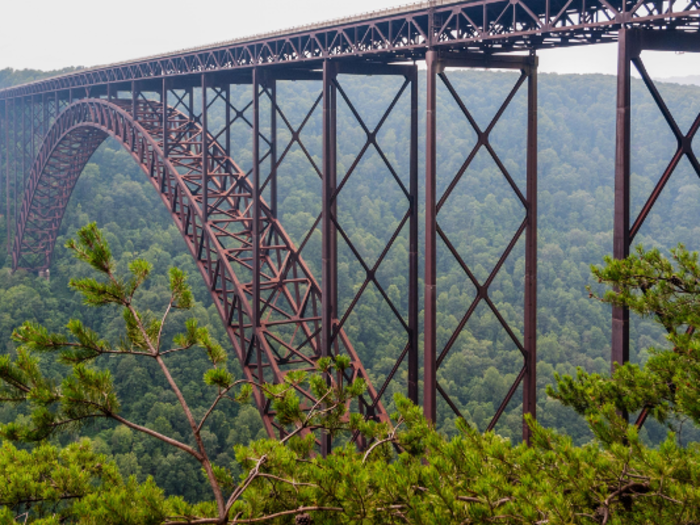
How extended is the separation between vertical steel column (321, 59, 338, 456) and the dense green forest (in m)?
10.4

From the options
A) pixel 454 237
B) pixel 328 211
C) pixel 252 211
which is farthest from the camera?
pixel 454 237

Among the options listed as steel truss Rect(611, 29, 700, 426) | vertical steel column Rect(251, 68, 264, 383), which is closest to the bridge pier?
steel truss Rect(611, 29, 700, 426)

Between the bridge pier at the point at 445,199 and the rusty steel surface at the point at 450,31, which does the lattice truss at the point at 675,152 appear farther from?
the bridge pier at the point at 445,199

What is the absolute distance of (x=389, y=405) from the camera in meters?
30.2

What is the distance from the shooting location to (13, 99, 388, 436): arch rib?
1367cm

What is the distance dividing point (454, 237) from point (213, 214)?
38069 mm

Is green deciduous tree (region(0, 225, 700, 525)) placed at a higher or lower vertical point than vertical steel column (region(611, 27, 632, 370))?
lower

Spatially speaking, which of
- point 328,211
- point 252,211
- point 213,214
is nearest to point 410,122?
point 328,211

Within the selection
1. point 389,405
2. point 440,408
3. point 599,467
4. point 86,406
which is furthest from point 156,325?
point 440,408

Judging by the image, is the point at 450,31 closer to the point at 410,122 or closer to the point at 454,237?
the point at 410,122

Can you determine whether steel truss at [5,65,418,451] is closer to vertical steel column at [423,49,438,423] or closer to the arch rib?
the arch rib

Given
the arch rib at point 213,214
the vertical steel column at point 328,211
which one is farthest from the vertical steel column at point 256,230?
the vertical steel column at point 328,211

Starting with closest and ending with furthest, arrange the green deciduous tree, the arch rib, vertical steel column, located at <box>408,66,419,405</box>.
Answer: the green deciduous tree < vertical steel column, located at <box>408,66,419,405</box> < the arch rib

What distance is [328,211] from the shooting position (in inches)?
438
